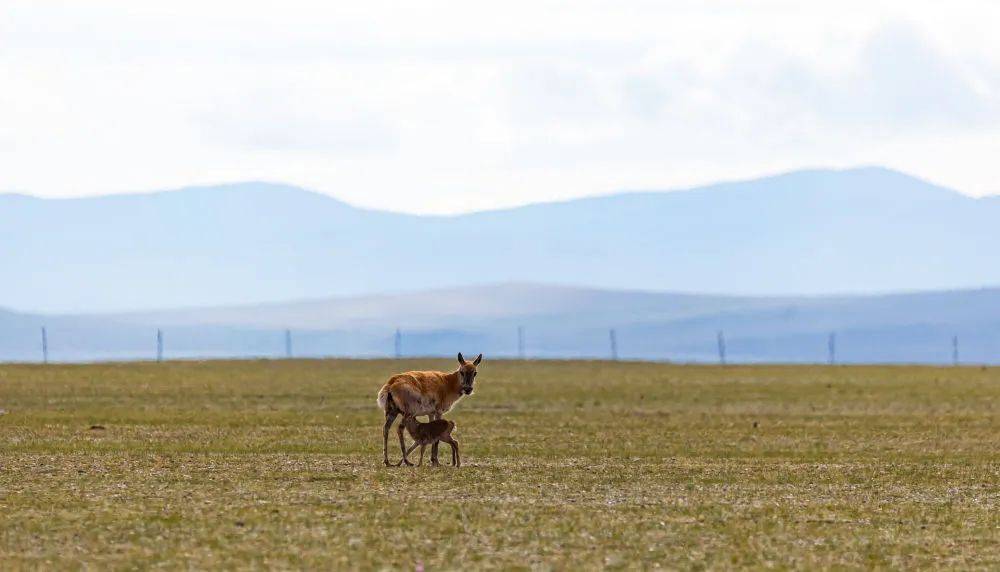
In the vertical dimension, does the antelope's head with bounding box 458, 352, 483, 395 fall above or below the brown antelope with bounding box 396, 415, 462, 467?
above

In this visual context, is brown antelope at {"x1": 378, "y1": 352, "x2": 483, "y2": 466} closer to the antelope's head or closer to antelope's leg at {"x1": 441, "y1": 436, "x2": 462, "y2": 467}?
the antelope's head

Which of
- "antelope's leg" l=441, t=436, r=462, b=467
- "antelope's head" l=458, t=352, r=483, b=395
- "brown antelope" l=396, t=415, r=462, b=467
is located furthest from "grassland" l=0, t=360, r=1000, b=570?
"antelope's head" l=458, t=352, r=483, b=395

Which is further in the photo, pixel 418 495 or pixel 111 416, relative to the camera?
pixel 111 416

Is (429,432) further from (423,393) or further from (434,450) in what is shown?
(423,393)

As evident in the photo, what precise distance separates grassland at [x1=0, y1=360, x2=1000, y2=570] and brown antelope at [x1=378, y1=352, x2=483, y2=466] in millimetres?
1021

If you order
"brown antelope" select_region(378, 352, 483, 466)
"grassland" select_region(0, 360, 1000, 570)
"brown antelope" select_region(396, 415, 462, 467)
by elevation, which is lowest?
"grassland" select_region(0, 360, 1000, 570)

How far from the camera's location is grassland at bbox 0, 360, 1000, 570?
2094 centimetres

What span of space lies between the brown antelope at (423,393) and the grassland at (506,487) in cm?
102

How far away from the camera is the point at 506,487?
1102 inches

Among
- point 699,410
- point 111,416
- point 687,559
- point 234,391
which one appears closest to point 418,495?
Result: point 687,559

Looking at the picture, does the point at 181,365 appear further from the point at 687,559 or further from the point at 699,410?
the point at 687,559

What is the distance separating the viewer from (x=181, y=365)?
3696 inches

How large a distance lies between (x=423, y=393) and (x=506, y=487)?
382 cm

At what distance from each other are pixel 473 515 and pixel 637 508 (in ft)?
8.15
